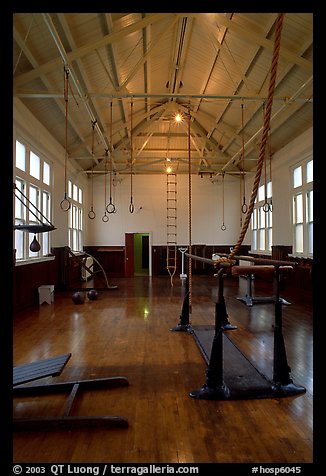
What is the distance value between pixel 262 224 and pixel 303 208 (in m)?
3.24

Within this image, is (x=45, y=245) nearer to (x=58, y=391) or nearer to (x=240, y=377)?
(x=58, y=391)

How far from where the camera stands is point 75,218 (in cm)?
1109

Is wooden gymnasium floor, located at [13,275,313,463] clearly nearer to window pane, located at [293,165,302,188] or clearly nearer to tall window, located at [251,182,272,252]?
window pane, located at [293,165,302,188]

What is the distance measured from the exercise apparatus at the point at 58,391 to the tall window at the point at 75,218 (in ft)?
26.4

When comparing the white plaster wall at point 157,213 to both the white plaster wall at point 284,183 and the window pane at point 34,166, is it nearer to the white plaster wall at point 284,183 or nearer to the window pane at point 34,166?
the white plaster wall at point 284,183

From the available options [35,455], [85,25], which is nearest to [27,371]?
[35,455]

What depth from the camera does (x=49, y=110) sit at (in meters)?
7.14

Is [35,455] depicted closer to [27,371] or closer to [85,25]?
[27,371]

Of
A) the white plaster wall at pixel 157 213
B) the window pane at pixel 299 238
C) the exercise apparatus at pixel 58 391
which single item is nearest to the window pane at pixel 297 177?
the window pane at pixel 299 238

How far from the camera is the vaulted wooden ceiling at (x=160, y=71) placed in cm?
525

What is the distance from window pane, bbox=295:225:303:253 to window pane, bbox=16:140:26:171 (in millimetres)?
7174

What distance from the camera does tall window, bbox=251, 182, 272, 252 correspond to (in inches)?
421

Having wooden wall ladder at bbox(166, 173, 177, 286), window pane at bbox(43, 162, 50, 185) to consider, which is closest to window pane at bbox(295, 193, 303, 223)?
wooden wall ladder at bbox(166, 173, 177, 286)
